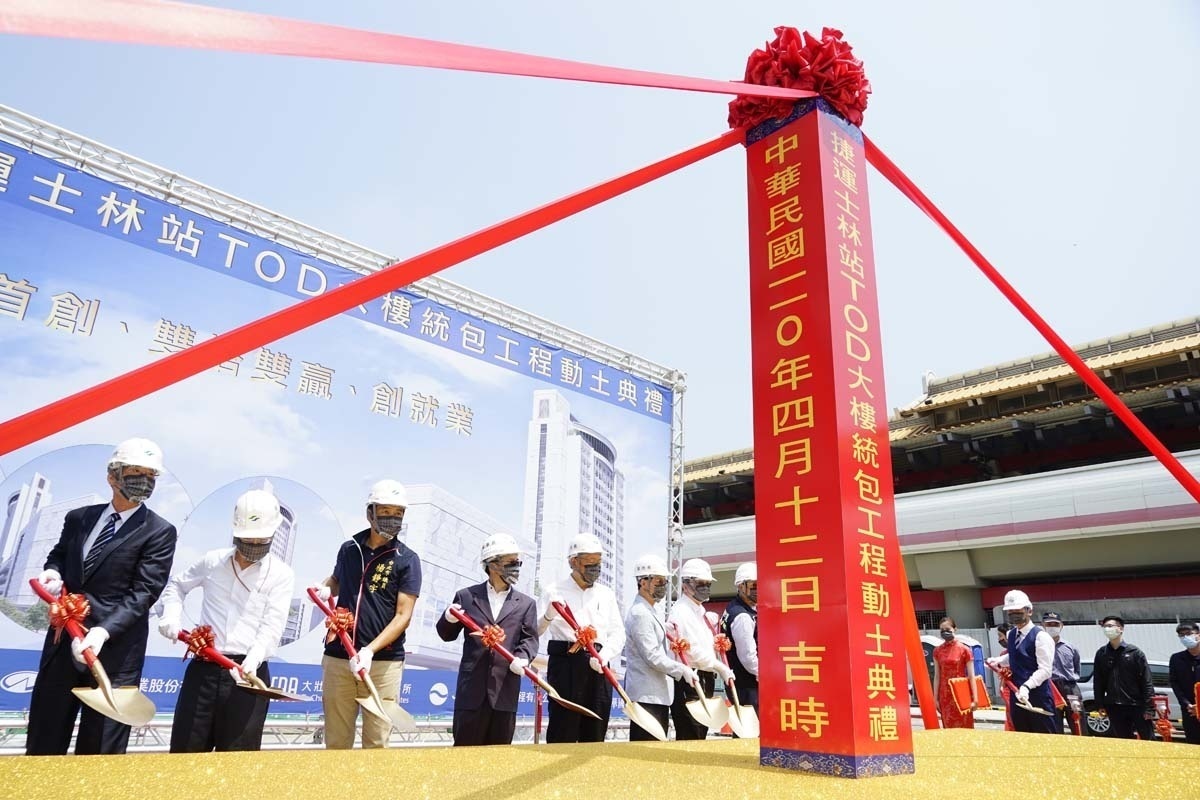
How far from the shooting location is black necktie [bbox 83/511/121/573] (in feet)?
10.8

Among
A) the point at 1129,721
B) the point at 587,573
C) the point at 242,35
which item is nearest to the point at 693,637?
the point at 587,573

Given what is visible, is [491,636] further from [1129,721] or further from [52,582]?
[1129,721]

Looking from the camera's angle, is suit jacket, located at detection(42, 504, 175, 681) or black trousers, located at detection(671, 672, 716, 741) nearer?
suit jacket, located at detection(42, 504, 175, 681)

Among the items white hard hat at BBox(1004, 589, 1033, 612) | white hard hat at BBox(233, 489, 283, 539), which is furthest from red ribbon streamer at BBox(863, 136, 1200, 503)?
white hard hat at BBox(1004, 589, 1033, 612)

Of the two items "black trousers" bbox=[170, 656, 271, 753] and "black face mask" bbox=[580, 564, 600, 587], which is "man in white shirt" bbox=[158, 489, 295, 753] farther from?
"black face mask" bbox=[580, 564, 600, 587]

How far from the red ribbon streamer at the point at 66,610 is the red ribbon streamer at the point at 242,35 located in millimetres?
2682

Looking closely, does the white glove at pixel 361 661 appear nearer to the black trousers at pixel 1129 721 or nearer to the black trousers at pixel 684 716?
the black trousers at pixel 684 716

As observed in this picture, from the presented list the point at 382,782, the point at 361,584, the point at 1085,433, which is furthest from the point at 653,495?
the point at 1085,433

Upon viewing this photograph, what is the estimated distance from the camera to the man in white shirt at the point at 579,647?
4.83 metres

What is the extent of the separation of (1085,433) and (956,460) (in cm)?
287

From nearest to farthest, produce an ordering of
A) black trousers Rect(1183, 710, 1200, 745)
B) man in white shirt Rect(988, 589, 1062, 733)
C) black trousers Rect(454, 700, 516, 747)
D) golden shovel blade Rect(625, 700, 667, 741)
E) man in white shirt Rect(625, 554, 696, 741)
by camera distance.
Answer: black trousers Rect(454, 700, 516, 747) → golden shovel blade Rect(625, 700, 667, 741) → man in white shirt Rect(625, 554, 696, 741) → man in white shirt Rect(988, 589, 1062, 733) → black trousers Rect(1183, 710, 1200, 745)

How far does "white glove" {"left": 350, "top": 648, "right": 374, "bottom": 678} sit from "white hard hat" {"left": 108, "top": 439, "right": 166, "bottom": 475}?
1.31 m

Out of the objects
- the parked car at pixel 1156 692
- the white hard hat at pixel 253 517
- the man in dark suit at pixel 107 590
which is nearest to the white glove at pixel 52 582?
the man in dark suit at pixel 107 590

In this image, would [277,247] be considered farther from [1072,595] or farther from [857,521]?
[1072,595]
